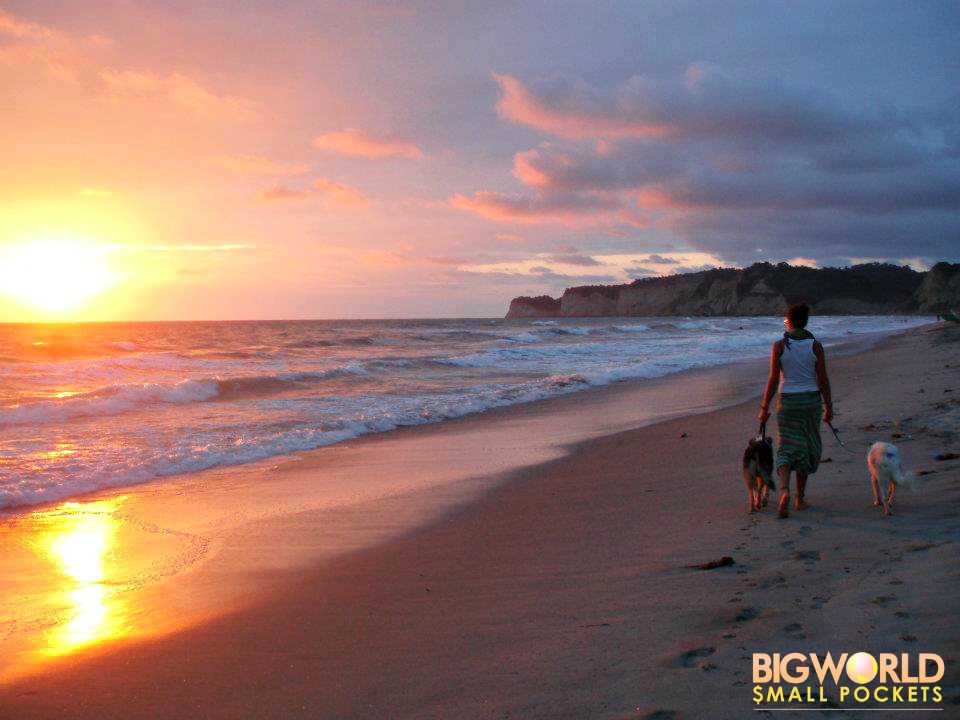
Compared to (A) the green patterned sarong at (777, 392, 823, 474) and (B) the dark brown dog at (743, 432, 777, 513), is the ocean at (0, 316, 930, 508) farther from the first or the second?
(A) the green patterned sarong at (777, 392, 823, 474)

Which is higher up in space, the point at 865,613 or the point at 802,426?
the point at 802,426

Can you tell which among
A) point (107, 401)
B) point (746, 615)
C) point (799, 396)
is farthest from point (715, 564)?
point (107, 401)

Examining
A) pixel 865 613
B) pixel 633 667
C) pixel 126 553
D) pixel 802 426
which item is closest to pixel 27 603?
pixel 126 553

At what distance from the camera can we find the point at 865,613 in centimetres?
355

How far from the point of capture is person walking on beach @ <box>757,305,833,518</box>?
598cm

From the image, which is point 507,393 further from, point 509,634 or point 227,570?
point 509,634

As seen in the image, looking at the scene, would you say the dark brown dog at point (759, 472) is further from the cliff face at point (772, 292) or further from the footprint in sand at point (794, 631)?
the cliff face at point (772, 292)

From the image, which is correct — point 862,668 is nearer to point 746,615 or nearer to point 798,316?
point 746,615

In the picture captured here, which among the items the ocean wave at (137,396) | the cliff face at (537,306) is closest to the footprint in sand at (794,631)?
the ocean wave at (137,396)

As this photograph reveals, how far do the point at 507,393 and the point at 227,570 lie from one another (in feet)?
41.6

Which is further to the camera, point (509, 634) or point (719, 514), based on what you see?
point (719, 514)

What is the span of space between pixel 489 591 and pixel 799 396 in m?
3.08

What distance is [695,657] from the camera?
131 inches

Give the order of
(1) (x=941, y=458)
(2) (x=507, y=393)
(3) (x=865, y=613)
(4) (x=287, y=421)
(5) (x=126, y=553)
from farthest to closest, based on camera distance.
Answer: (2) (x=507, y=393), (4) (x=287, y=421), (1) (x=941, y=458), (5) (x=126, y=553), (3) (x=865, y=613)
